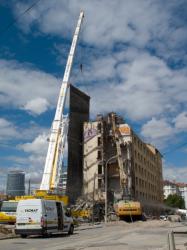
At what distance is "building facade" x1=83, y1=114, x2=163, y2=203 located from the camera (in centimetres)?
8788

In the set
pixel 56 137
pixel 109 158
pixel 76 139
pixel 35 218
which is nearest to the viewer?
pixel 35 218

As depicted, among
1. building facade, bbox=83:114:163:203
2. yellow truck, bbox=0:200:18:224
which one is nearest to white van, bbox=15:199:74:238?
yellow truck, bbox=0:200:18:224

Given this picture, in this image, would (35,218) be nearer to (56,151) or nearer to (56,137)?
(56,151)

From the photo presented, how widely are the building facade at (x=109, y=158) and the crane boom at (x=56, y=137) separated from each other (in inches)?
1193

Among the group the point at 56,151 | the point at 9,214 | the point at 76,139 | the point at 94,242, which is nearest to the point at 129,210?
the point at 56,151

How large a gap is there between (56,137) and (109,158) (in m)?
39.7

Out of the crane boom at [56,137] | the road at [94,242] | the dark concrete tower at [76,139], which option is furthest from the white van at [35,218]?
the dark concrete tower at [76,139]

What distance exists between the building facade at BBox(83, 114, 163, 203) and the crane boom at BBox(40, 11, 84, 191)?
30.3m

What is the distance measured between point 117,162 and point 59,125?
36.1 metres

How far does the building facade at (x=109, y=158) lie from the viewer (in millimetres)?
87875

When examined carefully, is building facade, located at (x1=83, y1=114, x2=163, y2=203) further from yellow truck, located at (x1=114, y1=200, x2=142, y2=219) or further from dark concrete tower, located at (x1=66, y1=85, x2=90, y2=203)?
yellow truck, located at (x1=114, y1=200, x2=142, y2=219)

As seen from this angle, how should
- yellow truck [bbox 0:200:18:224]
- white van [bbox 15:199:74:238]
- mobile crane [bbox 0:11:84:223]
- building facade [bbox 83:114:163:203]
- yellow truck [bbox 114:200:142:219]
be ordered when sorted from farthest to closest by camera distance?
building facade [bbox 83:114:163:203]
yellow truck [bbox 114:200:142:219]
mobile crane [bbox 0:11:84:223]
yellow truck [bbox 0:200:18:224]
white van [bbox 15:199:74:238]

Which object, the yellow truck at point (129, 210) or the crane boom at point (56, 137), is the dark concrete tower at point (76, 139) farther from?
the yellow truck at point (129, 210)

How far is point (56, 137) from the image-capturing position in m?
54.5
